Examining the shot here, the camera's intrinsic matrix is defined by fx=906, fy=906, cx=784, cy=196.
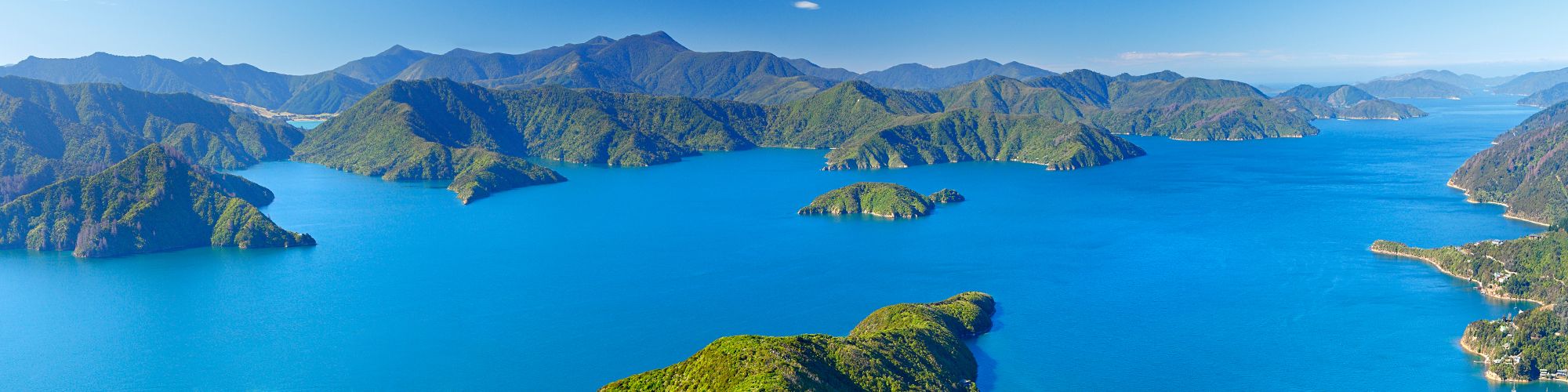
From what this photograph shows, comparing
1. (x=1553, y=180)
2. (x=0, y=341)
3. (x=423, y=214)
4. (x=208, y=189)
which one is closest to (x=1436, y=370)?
(x=1553, y=180)

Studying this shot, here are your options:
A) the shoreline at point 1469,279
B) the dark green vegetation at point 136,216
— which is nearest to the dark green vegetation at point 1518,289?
the shoreline at point 1469,279

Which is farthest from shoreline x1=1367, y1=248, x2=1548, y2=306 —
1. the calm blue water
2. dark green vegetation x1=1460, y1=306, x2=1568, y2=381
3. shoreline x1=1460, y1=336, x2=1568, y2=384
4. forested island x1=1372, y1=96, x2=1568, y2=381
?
shoreline x1=1460, y1=336, x2=1568, y2=384

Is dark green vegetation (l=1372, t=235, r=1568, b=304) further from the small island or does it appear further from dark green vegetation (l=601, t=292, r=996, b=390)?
the small island

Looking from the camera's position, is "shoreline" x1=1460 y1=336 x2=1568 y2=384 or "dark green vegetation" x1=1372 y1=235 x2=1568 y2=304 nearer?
"shoreline" x1=1460 y1=336 x2=1568 y2=384

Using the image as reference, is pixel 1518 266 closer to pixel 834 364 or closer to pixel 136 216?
pixel 834 364

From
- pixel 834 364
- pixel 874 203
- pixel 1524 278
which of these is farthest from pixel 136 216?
pixel 1524 278

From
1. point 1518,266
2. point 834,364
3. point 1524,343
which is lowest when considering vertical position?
point 1524,343

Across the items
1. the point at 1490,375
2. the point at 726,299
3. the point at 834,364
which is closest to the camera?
the point at 834,364
